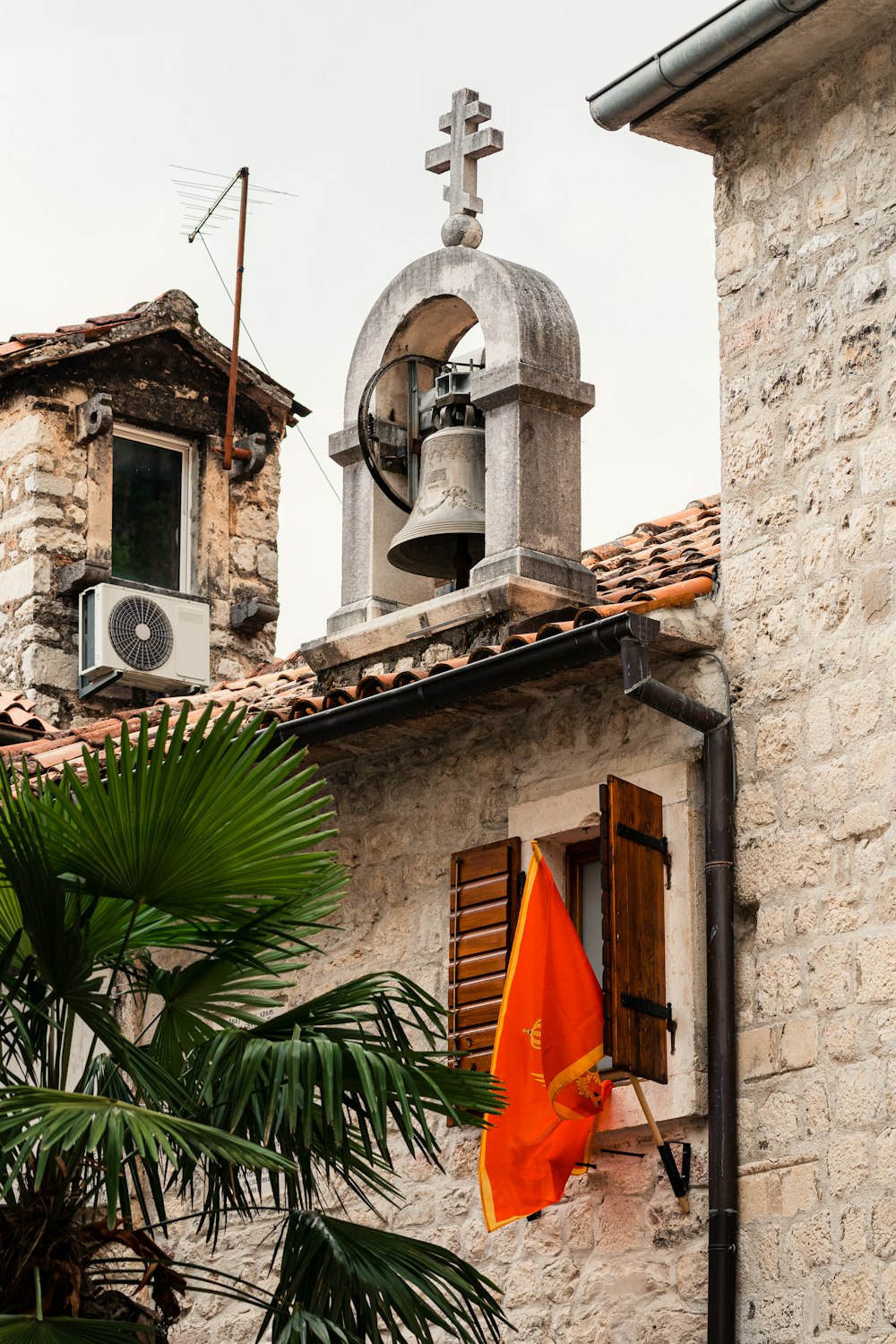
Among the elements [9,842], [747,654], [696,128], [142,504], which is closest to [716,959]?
[747,654]

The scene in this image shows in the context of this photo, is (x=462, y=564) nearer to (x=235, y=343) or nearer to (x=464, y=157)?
(x=464, y=157)

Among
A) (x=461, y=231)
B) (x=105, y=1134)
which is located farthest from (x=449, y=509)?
(x=105, y=1134)

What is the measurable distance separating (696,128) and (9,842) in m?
3.95

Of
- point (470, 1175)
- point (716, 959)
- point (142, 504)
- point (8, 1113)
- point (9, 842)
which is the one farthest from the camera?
point (142, 504)

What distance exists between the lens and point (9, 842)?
21.4ft

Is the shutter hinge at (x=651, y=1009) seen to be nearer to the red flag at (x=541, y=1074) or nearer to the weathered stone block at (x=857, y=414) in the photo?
the red flag at (x=541, y=1074)

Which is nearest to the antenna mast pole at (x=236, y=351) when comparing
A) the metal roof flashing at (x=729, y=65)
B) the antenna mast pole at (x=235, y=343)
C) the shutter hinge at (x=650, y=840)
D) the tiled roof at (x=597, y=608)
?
the antenna mast pole at (x=235, y=343)

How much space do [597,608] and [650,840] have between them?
0.80 metres

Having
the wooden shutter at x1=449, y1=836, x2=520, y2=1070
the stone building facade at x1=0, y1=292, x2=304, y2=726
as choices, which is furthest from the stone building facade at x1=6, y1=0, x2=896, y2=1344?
the stone building facade at x1=0, y1=292, x2=304, y2=726

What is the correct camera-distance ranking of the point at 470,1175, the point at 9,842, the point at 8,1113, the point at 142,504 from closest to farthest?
1. the point at 8,1113
2. the point at 9,842
3. the point at 470,1175
4. the point at 142,504

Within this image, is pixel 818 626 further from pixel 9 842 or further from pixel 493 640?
pixel 9 842

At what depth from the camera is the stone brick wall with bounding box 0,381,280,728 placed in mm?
13914

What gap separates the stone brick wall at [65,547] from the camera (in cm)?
1391

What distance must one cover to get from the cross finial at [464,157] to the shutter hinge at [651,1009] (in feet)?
11.6
